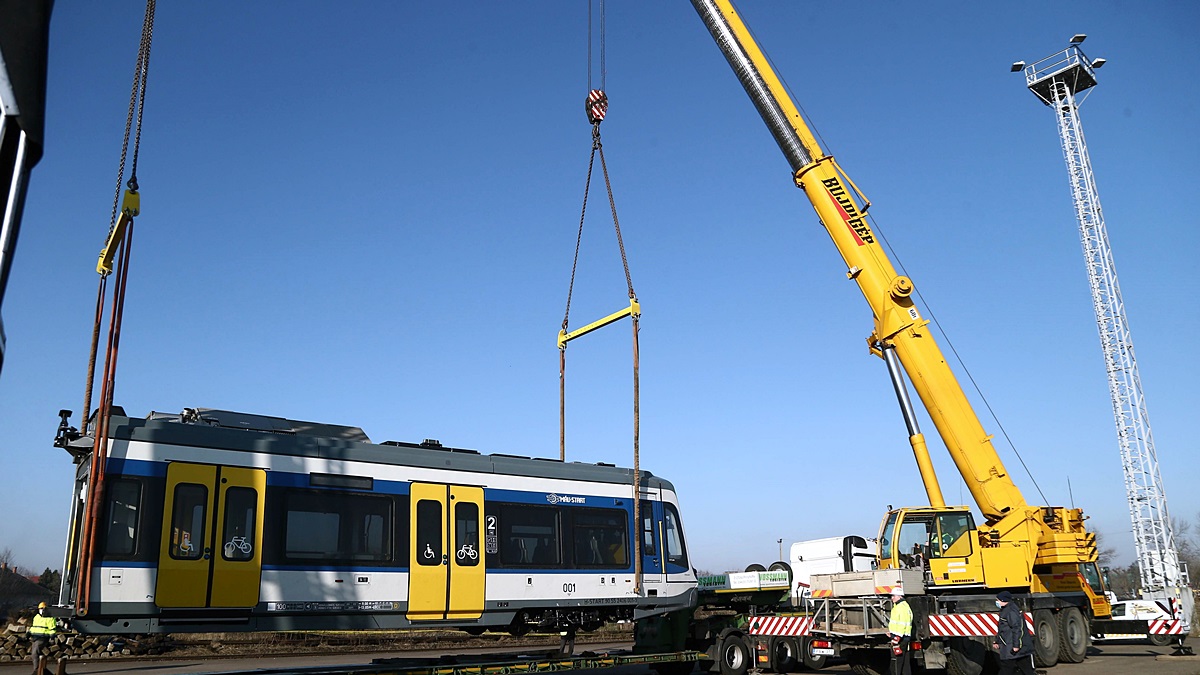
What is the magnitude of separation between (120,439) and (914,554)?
1463cm

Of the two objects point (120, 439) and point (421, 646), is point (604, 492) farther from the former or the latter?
point (421, 646)

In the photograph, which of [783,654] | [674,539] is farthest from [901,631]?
[674,539]

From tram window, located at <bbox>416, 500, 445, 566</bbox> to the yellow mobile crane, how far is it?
25.4 feet

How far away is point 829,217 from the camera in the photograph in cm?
1959

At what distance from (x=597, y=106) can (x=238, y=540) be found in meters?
10.9

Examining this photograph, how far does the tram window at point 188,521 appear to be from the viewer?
37.1 feet

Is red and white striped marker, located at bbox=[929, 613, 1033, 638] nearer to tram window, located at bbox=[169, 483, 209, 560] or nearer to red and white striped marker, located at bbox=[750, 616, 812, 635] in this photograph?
red and white striped marker, located at bbox=[750, 616, 812, 635]

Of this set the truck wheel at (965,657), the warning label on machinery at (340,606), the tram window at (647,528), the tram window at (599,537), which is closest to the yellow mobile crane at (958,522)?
the truck wheel at (965,657)

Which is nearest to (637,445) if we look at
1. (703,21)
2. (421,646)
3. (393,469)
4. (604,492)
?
(604,492)

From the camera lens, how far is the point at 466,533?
44.9ft

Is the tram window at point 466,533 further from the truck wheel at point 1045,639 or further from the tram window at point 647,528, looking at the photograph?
the truck wheel at point 1045,639

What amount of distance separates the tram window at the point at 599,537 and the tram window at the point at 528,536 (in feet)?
1.38

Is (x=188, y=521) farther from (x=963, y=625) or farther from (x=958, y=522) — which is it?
(x=958, y=522)

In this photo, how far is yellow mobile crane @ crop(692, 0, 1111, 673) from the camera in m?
17.6
